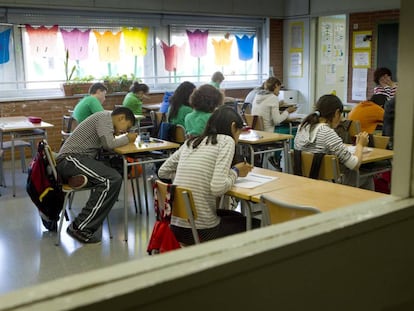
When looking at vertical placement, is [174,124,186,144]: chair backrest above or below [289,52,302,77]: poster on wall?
below

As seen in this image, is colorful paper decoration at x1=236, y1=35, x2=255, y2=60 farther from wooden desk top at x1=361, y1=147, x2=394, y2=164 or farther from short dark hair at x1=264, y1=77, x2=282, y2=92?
wooden desk top at x1=361, y1=147, x2=394, y2=164

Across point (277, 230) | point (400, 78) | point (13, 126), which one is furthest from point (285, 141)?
point (277, 230)

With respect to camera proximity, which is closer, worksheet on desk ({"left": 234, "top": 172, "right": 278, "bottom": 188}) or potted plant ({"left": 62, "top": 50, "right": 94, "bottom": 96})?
worksheet on desk ({"left": 234, "top": 172, "right": 278, "bottom": 188})

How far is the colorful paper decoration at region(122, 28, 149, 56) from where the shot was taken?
9.05 m

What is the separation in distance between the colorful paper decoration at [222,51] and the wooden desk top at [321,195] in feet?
23.6

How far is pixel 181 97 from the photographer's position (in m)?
5.93

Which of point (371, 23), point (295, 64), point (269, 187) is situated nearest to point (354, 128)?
point (269, 187)

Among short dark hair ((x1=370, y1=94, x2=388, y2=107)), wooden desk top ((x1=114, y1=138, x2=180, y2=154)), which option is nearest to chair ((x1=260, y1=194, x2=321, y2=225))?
wooden desk top ((x1=114, y1=138, x2=180, y2=154))

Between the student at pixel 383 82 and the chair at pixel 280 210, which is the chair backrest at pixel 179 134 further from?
the chair at pixel 280 210

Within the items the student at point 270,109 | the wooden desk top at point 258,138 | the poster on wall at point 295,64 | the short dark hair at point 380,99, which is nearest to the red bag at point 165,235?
the wooden desk top at point 258,138

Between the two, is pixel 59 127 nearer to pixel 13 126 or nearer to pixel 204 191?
pixel 13 126

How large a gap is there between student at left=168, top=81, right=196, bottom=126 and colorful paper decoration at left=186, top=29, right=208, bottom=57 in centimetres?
407

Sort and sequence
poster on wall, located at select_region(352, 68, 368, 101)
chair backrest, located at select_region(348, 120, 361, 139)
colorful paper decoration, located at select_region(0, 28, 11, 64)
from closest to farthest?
chair backrest, located at select_region(348, 120, 361, 139)
colorful paper decoration, located at select_region(0, 28, 11, 64)
poster on wall, located at select_region(352, 68, 368, 101)

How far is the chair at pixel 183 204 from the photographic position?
3.02m
